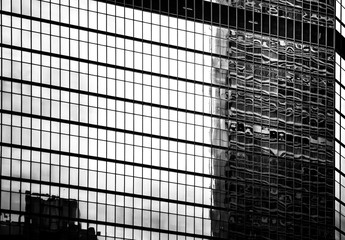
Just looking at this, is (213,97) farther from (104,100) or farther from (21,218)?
(21,218)

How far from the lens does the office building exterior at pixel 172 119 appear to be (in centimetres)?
14738

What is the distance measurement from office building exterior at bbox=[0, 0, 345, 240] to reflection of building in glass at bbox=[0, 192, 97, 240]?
13 centimetres

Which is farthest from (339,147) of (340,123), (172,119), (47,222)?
(47,222)

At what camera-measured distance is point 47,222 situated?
146 metres

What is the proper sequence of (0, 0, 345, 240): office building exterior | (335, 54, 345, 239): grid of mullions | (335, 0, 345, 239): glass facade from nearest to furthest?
(0, 0, 345, 240): office building exterior, (335, 54, 345, 239): grid of mullions, (335, 0, 345, 239): glass facade

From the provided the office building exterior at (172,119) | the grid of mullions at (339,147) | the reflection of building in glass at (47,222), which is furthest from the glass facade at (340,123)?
the reflection of building in glass at (47,222)

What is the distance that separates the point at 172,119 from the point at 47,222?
17.9 m

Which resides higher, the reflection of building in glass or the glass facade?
the glass facade

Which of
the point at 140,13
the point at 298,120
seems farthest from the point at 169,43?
the point at 298,120

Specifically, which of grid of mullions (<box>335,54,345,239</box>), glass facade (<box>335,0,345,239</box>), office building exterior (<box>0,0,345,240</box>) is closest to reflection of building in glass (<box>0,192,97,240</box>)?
office building exterior (<box>0,0,345,240</box>)

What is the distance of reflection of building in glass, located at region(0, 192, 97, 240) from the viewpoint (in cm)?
14362

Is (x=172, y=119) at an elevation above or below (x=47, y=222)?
above

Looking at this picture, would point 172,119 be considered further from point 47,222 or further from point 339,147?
point 339,147

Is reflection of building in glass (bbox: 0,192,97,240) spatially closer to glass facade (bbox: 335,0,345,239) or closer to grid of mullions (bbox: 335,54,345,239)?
grid of mullions (bbox: 335,54,345,239)
